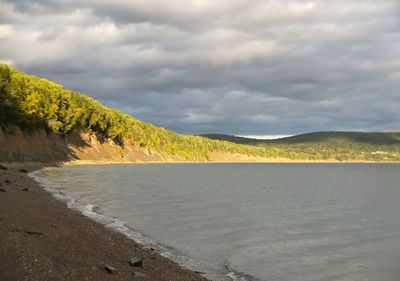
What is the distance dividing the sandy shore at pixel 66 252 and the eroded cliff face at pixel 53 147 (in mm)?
70096

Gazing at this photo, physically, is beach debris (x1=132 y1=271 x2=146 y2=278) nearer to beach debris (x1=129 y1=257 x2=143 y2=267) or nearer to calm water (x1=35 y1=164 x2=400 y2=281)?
beach debris (x1=129 y1=257 x2=143 y2=267)

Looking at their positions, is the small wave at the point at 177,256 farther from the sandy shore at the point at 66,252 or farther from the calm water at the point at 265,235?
the sandy shore at the point at 66,252

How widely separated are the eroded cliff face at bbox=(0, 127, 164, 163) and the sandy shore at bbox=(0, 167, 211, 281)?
70096 mm

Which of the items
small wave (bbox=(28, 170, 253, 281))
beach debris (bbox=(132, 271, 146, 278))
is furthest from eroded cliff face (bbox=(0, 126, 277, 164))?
beach debris (bbox=(132, 271, 146, 278))

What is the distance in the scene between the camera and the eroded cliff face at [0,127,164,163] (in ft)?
325

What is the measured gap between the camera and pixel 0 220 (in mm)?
20938

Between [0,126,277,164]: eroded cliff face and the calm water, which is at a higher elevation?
[0,126,277,164]: eroded cliff face

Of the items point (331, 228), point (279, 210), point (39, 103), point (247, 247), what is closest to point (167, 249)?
point (247, 247)

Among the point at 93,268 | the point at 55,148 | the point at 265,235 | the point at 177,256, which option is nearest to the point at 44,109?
the point at 55,148

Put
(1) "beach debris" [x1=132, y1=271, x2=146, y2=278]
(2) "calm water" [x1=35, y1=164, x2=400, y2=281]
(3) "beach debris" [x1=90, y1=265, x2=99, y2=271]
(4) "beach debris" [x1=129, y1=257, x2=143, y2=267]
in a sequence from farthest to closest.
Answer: (2) "calm water" [x1=35, y1=164, x2=400, y2=281] → (4) "beach debris" [x1=129, y1=257, x2=143, y2=267] → (1) "beach debris" [x1=132, y1=271, x2=146, y2=278] → (3) "beach debris" [x1=90, y1=265, x2=99, y2=271]

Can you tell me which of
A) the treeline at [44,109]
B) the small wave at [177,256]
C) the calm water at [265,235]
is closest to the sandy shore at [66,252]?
the small wave at [177,256]

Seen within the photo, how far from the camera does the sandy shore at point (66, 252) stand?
1396 cm

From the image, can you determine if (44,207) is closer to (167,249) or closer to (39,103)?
(167,249)

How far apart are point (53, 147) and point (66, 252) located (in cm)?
11987
